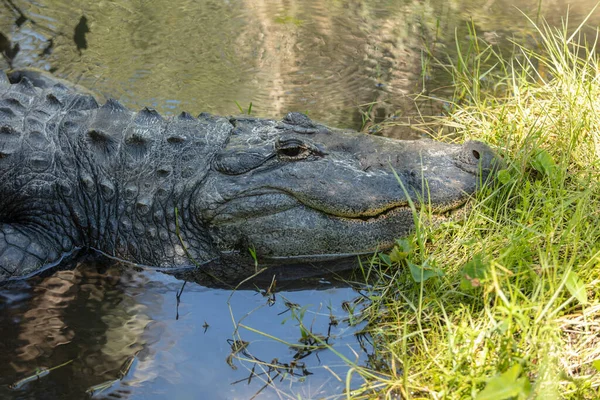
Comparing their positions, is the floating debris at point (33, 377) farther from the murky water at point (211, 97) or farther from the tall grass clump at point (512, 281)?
the tall grass clump at point (512, 281)

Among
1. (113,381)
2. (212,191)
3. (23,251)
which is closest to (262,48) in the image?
(212,191)

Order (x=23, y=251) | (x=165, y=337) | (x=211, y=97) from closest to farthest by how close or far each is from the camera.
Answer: (x=165, y=337)
(x=23, y=251)
(x=211, y=97)

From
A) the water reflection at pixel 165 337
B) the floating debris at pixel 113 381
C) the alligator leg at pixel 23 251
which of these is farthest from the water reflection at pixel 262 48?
the floating debris at pixel 113 381

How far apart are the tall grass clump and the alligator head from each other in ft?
0.64

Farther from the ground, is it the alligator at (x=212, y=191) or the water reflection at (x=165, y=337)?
the alligator at (x=212, y=191)

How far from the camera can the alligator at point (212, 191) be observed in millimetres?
4434

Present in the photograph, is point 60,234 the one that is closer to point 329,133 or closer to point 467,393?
point 329,133

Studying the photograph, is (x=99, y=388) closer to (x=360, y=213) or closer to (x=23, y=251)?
(x=23, y=251)

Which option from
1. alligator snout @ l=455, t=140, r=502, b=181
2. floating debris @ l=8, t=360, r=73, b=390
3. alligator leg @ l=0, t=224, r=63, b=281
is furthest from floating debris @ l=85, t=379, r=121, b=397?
alligator snout @ l=455, t=140, r=502, b=181

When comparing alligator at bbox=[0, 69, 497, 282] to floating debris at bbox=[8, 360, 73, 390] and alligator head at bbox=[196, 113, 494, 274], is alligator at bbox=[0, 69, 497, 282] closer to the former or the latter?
alligator head at bbox=[196, 113, 494, 274]

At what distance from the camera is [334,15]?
28.0ft

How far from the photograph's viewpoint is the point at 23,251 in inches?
173

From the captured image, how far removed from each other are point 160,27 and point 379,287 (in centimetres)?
495

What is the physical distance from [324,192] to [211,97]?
8.06 ft
